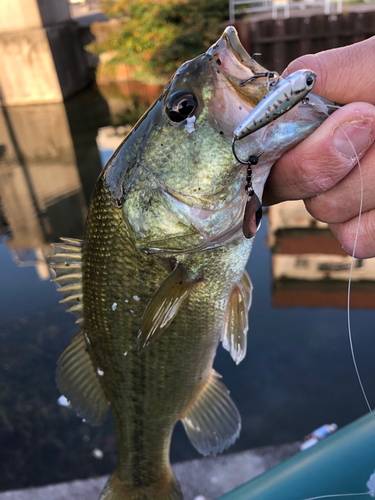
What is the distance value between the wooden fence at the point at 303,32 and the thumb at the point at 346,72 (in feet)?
25.8

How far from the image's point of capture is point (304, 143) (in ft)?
3.31

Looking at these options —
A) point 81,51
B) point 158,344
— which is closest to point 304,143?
point 158,344

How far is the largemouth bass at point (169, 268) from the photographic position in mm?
1026

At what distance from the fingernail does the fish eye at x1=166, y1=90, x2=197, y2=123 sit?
41cm

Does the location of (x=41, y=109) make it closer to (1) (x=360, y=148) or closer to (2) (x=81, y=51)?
(2) (x=81, y=51)

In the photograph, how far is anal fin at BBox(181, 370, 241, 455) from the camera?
168 centimetres

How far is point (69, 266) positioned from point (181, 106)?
81cm

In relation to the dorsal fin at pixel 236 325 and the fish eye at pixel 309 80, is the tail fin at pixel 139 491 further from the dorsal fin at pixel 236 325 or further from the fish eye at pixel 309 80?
the fish eye at pixel 309 80

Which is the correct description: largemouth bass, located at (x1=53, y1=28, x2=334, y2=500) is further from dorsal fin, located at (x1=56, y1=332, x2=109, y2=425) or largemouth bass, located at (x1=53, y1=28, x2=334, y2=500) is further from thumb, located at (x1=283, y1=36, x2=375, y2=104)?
thumb, located at (x1=283, y1=36, x2=375, y2=104)

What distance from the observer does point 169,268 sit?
1.26 m

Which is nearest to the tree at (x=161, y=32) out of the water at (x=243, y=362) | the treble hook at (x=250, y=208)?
the water at (x=243, y=362)

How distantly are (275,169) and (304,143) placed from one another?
13 centimetres

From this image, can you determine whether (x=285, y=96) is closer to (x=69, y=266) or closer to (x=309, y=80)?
(x=309, y=80)

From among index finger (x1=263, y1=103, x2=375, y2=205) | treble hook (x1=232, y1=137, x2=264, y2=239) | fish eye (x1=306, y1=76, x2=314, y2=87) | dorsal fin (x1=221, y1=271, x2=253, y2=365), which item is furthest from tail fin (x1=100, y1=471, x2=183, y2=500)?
fish eye (x1=306, y1=76, x2=314, y2=87)
